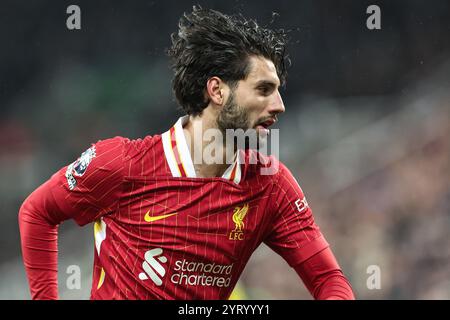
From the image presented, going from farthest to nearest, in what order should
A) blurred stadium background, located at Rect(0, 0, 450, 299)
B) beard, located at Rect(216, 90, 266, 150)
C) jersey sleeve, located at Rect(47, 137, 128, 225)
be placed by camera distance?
blurred stadium background, located at Rect(0, 0, 450, 299) → beard, located at Rect(216, 90, 266, 150) → jersey sleeve, located at Rect(47, 137, 128, 225)

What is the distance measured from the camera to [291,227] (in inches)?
104

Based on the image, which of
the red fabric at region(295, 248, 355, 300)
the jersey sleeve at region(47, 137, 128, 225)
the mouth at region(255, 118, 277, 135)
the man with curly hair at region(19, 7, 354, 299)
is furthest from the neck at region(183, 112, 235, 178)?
the red fabric at region(295, 248, 355, 300)

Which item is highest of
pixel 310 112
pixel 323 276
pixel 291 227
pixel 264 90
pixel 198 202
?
pixel 310 112

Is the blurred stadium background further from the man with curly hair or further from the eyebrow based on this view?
the eyebrow

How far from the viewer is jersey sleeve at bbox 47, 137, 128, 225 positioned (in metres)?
2.48

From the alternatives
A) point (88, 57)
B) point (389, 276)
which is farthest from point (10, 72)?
point (389, 276)

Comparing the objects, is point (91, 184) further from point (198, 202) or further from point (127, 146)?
point (198, 202)

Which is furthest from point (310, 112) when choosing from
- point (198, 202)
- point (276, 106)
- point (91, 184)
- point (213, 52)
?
point (91, 184)

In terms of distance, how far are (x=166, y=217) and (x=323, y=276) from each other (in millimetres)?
590

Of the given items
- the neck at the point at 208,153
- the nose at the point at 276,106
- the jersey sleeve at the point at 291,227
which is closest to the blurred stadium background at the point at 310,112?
the jersey sleeve at the point at 291,227

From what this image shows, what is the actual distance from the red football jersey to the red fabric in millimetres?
28

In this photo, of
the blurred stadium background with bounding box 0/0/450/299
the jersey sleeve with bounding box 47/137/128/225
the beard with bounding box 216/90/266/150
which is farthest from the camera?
the blurred stadium background with bounding box 0/0/450/299
